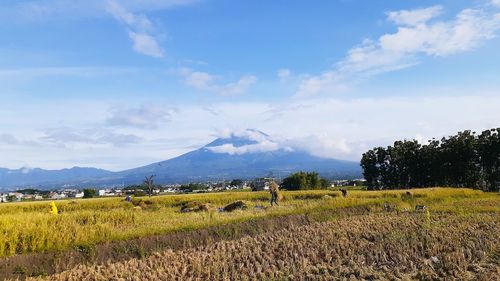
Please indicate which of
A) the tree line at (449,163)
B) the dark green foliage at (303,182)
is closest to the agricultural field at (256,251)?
the tree line at (449,163)

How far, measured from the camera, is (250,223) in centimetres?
1980

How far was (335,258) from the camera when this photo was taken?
1253 cm

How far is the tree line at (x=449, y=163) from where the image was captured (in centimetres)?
7300

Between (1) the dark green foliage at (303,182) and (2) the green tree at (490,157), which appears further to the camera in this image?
(1) the dark green foliage at (303,182)

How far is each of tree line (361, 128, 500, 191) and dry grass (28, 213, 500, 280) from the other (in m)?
61.3

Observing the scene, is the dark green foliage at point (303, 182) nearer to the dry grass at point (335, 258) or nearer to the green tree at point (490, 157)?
the green tree at point (490, 157)

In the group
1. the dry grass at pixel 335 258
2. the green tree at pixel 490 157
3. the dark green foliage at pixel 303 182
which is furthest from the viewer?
the dark green foliage at pixel 303 182

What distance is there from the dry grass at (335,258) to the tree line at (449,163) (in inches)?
2413

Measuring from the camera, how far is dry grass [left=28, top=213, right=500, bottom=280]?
408 inches

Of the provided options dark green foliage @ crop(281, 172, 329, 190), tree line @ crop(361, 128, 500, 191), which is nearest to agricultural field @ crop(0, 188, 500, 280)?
tree line @ crop(361, 128, 500, 191)

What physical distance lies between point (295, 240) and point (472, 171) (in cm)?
6768

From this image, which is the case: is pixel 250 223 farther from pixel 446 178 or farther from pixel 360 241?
pixel 446 178

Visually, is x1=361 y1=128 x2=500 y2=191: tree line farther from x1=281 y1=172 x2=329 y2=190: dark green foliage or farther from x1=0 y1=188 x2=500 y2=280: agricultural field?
x1=0 y1=188 x2=500 y2=280: agricultural field

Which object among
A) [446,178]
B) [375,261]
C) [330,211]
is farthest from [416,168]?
[375,261]
